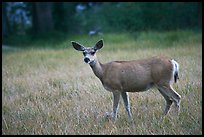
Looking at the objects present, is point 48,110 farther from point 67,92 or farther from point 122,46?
point 122,46

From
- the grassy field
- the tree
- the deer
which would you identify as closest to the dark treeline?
the tree

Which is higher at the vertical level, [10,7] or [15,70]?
[10,7]

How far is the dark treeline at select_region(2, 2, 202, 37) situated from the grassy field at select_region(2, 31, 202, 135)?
1000 cm

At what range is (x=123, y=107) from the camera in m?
7.35

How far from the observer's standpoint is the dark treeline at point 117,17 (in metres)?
23.2

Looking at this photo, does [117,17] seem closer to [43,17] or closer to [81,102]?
[43,17]

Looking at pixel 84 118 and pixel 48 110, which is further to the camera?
pixel 48 110

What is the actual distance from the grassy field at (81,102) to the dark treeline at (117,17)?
10.00 metres

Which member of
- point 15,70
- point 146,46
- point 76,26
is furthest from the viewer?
point 76,26

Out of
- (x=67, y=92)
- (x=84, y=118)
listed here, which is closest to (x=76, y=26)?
(x=67, y=92)

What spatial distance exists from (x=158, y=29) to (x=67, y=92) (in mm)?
14894

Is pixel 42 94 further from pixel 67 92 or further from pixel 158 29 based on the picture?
pixel 158 29

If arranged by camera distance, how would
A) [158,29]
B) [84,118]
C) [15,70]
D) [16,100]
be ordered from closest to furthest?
[84,118], [16,100], [15,70], [158,29]

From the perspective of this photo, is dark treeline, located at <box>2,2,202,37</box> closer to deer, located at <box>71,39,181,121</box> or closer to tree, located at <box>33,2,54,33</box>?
tree, located at <box>33,2,54,33</box>
